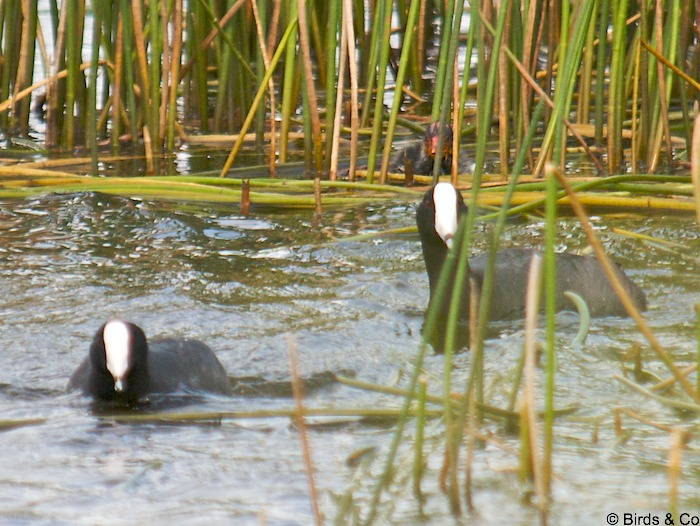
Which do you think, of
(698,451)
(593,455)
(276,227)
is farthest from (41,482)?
(276,227)

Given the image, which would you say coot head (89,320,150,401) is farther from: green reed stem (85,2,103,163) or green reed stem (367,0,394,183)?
green reed stem (85,2,103,163)

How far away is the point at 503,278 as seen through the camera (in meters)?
4.71

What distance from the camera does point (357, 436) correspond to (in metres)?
3.25

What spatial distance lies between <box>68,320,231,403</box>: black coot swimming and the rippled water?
0.26 ft

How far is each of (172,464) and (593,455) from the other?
0.99 meters

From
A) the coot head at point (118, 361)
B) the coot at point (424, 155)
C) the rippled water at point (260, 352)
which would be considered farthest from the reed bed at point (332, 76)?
the coot head at point (118, 361)

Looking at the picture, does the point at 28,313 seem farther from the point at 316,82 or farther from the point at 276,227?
the point at 316,82

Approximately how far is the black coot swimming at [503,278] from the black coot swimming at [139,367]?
887 mm

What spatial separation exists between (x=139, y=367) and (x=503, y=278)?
1520 millimetres

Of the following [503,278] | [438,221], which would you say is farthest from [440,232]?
[503,278]

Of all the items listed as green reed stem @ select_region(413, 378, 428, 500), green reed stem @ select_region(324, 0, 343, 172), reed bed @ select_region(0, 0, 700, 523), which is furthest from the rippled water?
green reed stem @ select_region(324, 0, 343, 172)

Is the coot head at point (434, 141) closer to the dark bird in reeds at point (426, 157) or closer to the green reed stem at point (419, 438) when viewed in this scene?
the dark bird in reeds at point (426, 157)

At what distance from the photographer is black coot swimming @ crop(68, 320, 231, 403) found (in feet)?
12.0

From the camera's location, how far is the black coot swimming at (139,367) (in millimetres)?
→ 3646
